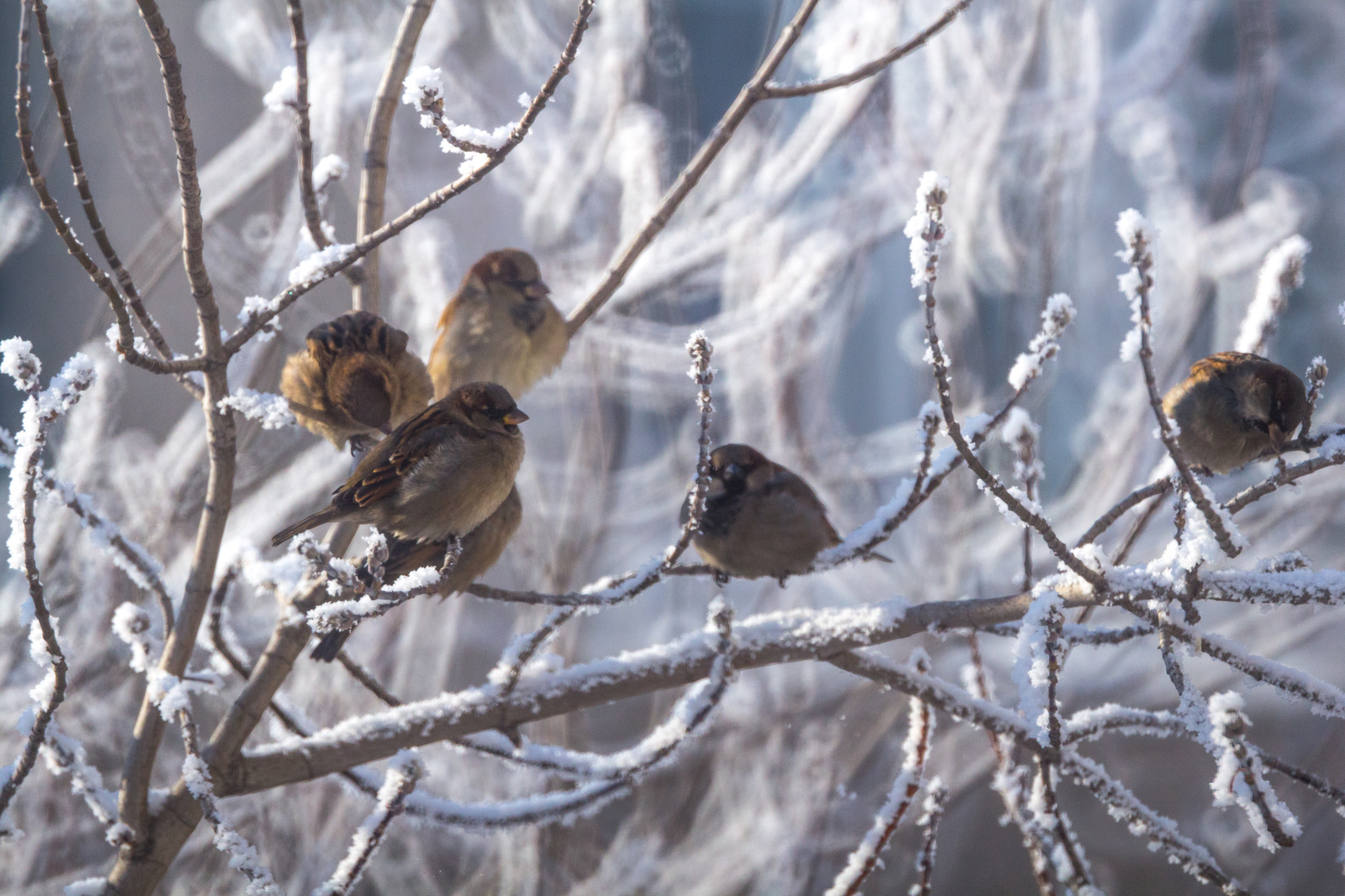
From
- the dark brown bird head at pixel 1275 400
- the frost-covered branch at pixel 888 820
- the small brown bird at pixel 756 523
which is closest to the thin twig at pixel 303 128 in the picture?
the small brown bird at pixel 756 523

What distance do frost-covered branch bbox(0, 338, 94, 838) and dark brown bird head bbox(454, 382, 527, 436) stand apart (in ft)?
1.05

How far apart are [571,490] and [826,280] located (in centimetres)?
77

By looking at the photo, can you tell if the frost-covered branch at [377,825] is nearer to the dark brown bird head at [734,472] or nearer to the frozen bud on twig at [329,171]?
the dark brown bird head at [734,472]

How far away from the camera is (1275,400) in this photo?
1.09 metres

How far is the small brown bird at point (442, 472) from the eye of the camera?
91cm

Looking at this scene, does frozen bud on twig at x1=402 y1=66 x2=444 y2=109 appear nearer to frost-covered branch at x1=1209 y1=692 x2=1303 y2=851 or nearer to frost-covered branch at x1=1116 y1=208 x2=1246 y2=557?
frost-covered branch at x1=1116 y1=208 x2=1246 y2=557

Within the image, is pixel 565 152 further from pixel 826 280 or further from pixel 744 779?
pixel 744 779

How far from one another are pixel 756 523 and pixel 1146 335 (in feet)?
1.94

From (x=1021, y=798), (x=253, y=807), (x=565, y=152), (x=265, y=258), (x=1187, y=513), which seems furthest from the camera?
(x=565, y=152)

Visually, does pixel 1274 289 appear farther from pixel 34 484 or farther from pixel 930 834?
pixel 34 484

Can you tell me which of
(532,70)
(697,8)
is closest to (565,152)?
(532,70)

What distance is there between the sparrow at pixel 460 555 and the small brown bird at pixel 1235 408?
32.0 inches

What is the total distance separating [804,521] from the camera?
119 cm

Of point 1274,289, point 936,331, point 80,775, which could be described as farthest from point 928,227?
point 80,775
